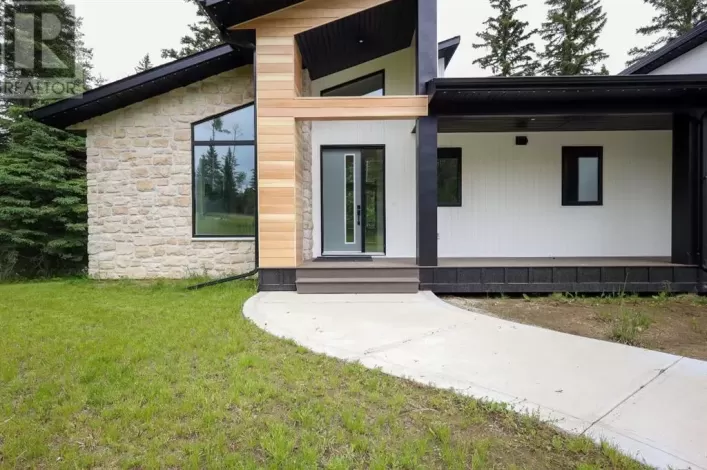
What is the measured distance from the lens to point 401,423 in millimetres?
2146

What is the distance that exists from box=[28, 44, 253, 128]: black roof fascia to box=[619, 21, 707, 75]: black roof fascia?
321 inches

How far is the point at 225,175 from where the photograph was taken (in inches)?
285

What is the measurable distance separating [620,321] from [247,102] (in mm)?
6696

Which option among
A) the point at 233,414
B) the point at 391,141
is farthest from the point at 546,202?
the point at 233,414

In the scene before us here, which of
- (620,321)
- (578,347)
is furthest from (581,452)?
(620,321)

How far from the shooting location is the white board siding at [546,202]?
7832mm

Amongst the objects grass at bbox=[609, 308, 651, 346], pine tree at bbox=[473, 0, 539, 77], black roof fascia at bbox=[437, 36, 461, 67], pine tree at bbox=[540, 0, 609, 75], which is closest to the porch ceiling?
black roof fascia at bbox=[437, 36, 461, 67]

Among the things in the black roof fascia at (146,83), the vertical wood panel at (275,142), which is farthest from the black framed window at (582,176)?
the black roof fascia at (146,83)

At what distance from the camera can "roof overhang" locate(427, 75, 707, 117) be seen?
17.0 ft

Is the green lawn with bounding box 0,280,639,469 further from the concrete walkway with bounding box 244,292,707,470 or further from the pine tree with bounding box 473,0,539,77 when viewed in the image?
the pine tree with bounding box 473,0,539,77

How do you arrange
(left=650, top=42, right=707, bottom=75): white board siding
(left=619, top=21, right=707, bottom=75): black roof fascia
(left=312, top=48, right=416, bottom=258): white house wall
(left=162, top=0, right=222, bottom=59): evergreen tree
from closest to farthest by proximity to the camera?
1. (left=619, top=21, right=707, bottom=75): black roof fascia
2. (left=650, top=42, right=707, bottom=75): white board siding
3. (left=312, top=48, right=416, bottom=258): white house wall
4. (left=162, top=0, right=222, bottom=59): evergreen tree

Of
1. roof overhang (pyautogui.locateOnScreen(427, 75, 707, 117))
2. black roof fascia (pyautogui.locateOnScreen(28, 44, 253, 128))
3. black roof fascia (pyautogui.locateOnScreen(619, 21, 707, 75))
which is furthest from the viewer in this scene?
black roof fascia (pyautogui.locateOnScreen(619, 21, 707, 75))

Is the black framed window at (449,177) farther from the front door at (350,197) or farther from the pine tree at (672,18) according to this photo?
the pine tree at (672,18)

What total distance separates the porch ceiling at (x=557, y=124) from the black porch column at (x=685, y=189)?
77 cm
